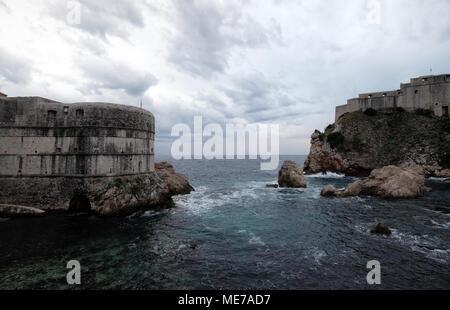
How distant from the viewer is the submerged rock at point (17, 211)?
18.9 metres

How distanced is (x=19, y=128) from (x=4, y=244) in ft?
36.2

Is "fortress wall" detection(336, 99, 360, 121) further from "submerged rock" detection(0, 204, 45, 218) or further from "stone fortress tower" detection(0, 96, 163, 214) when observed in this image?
"submerged rock" detection(0, 204, 45, 218)

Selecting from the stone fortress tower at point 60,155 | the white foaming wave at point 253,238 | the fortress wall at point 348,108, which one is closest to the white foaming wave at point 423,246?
the white foaming wave at point 253,238

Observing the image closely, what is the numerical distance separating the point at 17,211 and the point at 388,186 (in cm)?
3981

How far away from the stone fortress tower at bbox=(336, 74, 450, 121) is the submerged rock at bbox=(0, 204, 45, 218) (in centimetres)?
7011

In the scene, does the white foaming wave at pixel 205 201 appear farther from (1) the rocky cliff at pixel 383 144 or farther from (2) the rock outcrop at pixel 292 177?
(1) the rocky cliff at pixel 383 144

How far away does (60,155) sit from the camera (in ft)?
67.4

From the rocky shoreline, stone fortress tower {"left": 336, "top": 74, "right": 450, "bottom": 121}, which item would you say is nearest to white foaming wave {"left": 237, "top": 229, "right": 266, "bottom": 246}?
the rocky shoreline

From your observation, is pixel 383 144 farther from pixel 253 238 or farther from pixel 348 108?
pixel 253 238

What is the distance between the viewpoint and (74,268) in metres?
11.4

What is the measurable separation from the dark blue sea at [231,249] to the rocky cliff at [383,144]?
30.6m

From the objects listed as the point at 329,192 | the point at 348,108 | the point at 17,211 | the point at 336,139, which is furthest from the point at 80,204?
the point at 348,108
